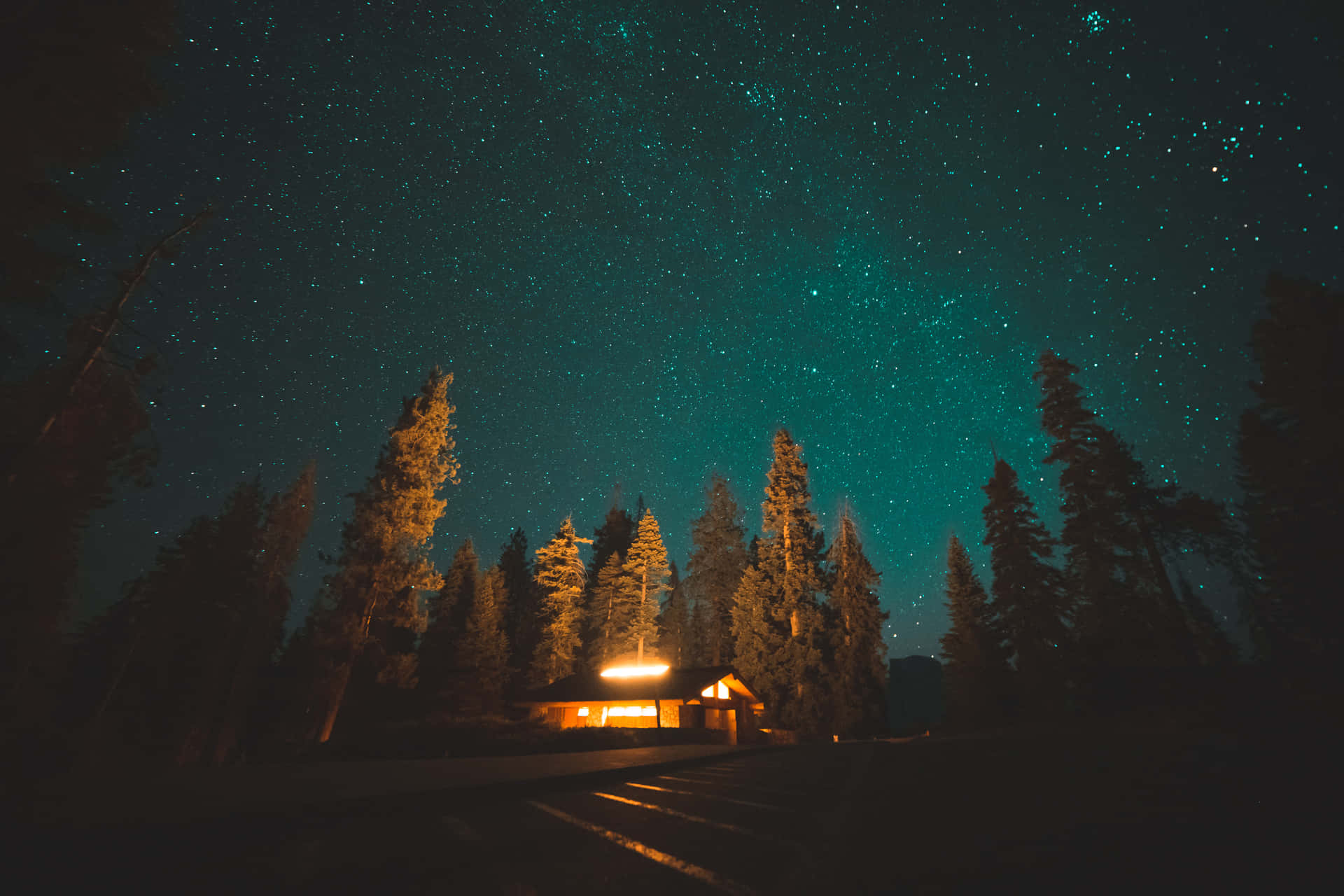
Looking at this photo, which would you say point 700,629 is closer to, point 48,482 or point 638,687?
point 638,687

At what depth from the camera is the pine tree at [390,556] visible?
1991cm

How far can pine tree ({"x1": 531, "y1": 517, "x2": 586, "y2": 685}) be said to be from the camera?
3950 cm

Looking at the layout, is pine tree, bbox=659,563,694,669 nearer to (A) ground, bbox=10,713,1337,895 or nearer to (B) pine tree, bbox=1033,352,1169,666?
(B) pine tree, bbox=1033,352,1169,666

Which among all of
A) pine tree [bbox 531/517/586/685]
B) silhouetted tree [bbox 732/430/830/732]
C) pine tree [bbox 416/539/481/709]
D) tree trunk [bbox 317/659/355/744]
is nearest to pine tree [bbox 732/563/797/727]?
silhouetted tree [bbox 732/430/830/732]

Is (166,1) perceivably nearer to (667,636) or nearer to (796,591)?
(796,591)

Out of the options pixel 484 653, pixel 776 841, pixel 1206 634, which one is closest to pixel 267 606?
pixel 484 653

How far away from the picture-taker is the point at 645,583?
140 feet

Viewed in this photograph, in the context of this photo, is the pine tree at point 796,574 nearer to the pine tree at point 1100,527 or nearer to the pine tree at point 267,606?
the pine tree at point 1100,527

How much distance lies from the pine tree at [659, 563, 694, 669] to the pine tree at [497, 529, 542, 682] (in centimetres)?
1308

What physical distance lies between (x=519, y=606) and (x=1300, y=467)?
192ft

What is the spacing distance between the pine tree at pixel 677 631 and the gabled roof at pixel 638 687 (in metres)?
17.8

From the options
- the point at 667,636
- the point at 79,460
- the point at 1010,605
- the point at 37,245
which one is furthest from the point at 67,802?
the point at 667,636

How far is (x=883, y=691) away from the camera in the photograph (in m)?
32.9

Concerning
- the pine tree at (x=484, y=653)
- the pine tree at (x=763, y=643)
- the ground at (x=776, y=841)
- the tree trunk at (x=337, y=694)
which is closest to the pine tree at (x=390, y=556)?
the tree trunk at (x=337, y=694)
